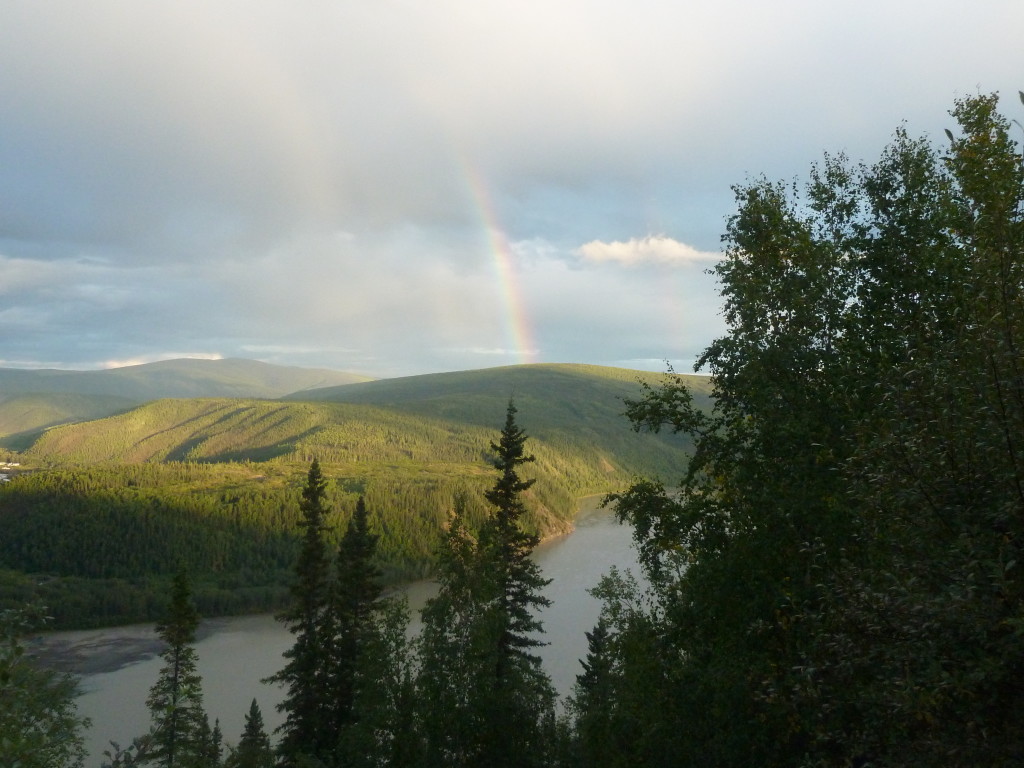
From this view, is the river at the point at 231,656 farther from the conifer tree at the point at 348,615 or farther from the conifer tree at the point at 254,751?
the conifer tree at the point at 348,615

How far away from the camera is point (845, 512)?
7758 mm

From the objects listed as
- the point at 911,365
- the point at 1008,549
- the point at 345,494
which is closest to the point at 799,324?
the point at 911,365

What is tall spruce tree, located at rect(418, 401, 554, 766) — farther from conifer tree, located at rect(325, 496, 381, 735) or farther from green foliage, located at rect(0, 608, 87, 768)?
green foliage, located at rect(0, 608, 87, 768)

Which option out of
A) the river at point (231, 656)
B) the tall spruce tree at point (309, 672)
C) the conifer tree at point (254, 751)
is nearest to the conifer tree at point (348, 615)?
the tall spruce tree at point (309, 672)

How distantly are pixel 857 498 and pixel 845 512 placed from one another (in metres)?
1.25

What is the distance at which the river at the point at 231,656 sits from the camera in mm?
53094

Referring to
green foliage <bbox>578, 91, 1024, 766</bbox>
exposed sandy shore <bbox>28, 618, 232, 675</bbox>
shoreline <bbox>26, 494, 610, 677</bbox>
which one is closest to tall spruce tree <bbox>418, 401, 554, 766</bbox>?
green foliage <bbox>578, 91, 1024, 766</bbox>

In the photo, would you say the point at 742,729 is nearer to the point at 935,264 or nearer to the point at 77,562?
the point at 935,264

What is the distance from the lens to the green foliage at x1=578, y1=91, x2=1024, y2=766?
16.8 feet

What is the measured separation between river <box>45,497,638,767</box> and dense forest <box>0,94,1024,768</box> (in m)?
29.8

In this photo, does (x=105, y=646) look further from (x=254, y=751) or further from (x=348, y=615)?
(x=348, y=615)

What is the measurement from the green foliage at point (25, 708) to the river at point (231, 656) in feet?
106

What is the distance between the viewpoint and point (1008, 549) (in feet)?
16.0

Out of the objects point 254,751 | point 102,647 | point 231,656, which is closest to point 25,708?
point 254,751
